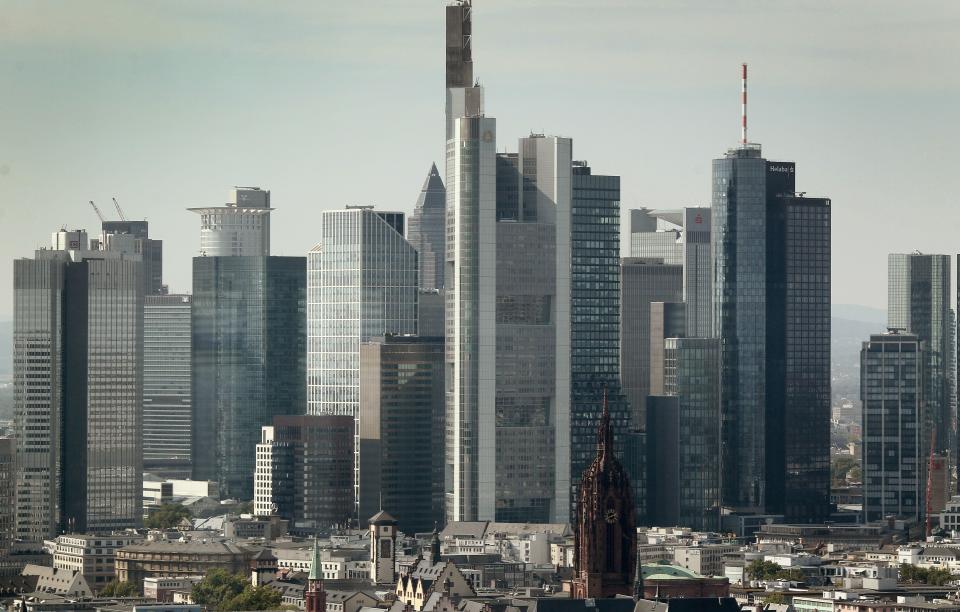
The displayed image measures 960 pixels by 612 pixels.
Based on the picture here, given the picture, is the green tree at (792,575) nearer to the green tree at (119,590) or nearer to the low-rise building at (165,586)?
the low-rise building at (165,586)

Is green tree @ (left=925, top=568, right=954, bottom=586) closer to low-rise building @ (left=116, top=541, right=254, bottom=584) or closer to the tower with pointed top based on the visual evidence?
low-rise building @ (left=116, top=541, right=254, bottom=584)

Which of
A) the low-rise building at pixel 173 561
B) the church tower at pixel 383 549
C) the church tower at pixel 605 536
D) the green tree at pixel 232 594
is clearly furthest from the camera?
the low-rise building at pixel 173 561

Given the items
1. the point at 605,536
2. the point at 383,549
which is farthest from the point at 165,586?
the point at 605,536

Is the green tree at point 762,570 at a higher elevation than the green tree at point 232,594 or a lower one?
higher

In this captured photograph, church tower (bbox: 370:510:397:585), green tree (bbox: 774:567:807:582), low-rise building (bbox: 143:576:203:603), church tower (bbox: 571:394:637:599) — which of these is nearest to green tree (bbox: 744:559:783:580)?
green tree (bbox: 774:567:807:582)

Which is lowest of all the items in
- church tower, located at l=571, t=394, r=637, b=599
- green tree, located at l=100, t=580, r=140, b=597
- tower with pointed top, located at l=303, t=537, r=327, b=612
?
green tree, located at l=100, t=580, r=140, b=597

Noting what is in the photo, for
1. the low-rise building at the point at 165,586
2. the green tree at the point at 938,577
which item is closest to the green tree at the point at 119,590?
the low-rise building at the point at 165,586

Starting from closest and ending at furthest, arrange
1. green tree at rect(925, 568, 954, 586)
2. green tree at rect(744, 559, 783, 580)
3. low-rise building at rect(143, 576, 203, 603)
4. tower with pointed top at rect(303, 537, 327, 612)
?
tower with pointed top at rect(303, 537, 327, 612) < low-rise building at rect(143, 576, 203, 603) < green tree at rect(925, 568, 954, 586) < green tree at rect(744, 559, 783, 580)

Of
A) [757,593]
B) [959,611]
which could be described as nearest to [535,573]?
[757,593]
